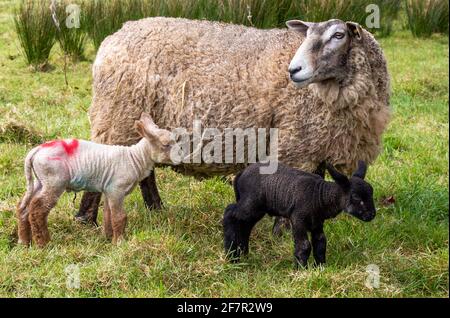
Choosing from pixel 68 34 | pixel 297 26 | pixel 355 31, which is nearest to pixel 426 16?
pixel 68 34

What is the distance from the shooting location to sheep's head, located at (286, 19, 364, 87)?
4.39 metres

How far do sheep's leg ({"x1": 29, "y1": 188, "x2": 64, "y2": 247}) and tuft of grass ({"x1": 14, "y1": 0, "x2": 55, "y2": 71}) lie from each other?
193 inches

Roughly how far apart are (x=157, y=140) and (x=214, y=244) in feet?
2.50

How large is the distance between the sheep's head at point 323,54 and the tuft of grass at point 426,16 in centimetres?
672

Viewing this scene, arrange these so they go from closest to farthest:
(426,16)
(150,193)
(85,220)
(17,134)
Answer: (85,220) → (150,193) → (17,134) → (426,16)

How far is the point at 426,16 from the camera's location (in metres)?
10.9

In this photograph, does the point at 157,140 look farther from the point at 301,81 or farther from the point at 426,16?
the point at 426,16

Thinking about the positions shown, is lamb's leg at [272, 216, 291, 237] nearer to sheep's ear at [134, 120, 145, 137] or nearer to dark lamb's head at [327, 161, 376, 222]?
dark lamb's head at [327, 161, 376, 222]

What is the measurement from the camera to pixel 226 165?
490 cm

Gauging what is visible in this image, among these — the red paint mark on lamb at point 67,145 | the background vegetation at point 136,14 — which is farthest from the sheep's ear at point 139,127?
the background vegetation at point 136,14

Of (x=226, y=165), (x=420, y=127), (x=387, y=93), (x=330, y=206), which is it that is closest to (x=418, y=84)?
(x=420, y=127)

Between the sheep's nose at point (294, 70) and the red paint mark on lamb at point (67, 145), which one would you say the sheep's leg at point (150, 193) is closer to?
the red paint mark on lamb at point (67, 145)

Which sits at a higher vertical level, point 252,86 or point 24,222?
point 252,86
